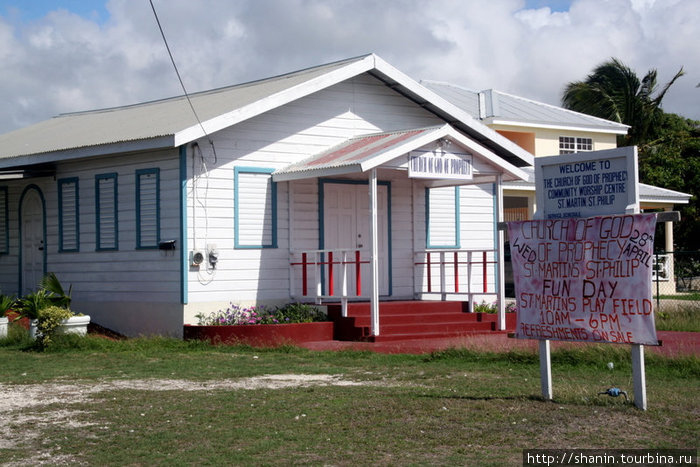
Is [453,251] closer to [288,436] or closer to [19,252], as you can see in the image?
[19,252]

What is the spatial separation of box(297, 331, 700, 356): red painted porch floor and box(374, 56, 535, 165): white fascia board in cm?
418

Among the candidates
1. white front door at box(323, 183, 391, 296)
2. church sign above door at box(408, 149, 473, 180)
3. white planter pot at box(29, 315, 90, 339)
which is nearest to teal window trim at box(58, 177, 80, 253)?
white planter pot at box(29, 315, 90, 339)

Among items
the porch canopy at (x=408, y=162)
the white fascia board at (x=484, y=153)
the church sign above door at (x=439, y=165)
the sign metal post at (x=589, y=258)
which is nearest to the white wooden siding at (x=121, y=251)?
the porch canopy at (x=408, y=162)

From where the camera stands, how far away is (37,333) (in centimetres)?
1571

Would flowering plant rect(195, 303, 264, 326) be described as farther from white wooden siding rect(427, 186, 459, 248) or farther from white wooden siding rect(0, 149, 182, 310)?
white wooden siding rect(427, 186, 459, 248)

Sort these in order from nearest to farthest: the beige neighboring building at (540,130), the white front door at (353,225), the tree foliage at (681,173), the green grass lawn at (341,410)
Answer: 1. the green grass lawn at (341,410)
2. the white front door at (353,225)
3. the beige neighboring building at (540,130)
4. the tree foliage at (681,173)

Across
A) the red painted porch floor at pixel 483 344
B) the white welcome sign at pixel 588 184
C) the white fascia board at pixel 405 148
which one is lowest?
the red painted porch floor at pixel 483 344

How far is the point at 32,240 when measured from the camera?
19891 millimetres

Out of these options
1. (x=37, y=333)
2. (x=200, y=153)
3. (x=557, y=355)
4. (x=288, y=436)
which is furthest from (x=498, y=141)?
(x=288, y=436)

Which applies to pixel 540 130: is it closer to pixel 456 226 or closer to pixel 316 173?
pixel 456 226

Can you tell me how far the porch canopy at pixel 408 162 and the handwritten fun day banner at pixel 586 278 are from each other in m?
6.09

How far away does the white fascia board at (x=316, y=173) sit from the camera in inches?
623

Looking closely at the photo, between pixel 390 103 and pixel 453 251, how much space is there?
319 centimetres

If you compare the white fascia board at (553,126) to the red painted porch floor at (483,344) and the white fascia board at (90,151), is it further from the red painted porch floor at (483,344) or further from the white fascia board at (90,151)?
the white fascia board at (90,151)
